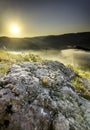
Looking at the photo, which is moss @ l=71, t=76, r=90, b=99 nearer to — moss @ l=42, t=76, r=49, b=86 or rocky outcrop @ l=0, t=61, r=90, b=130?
rocky outcrop @ l=0, t=61, r=90, b=130

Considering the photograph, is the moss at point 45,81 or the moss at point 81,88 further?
the moss at point 81,88

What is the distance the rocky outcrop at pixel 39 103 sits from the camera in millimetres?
9984

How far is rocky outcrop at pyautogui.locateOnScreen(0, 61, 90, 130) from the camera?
9984 mm

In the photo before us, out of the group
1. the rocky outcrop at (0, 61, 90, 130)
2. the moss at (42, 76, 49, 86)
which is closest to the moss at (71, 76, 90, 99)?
the rocky outcrop at (0, 61, 90, 130)

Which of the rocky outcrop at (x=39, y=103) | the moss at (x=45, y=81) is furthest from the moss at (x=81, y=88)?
the moss at (x=45, y=81)

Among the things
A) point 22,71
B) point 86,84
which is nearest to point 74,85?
point 86,84

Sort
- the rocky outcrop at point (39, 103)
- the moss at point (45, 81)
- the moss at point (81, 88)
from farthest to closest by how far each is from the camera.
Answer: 1. the moss at point (81, 88)
2. the moss at point (45, 81)
3. the rocky outcrop at point (39, 103)

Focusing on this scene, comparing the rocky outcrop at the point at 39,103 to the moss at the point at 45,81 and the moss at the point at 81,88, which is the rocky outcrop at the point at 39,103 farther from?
the moss at the point at 81,88

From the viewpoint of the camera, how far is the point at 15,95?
10531mm

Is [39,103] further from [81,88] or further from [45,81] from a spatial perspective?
[81,88]

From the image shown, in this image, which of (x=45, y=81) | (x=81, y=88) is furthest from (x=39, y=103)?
(x=81, y=88)

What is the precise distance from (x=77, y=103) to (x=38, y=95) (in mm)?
1546

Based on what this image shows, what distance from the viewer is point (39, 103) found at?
10.4 meters

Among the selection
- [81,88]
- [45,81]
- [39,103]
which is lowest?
[81,88]
